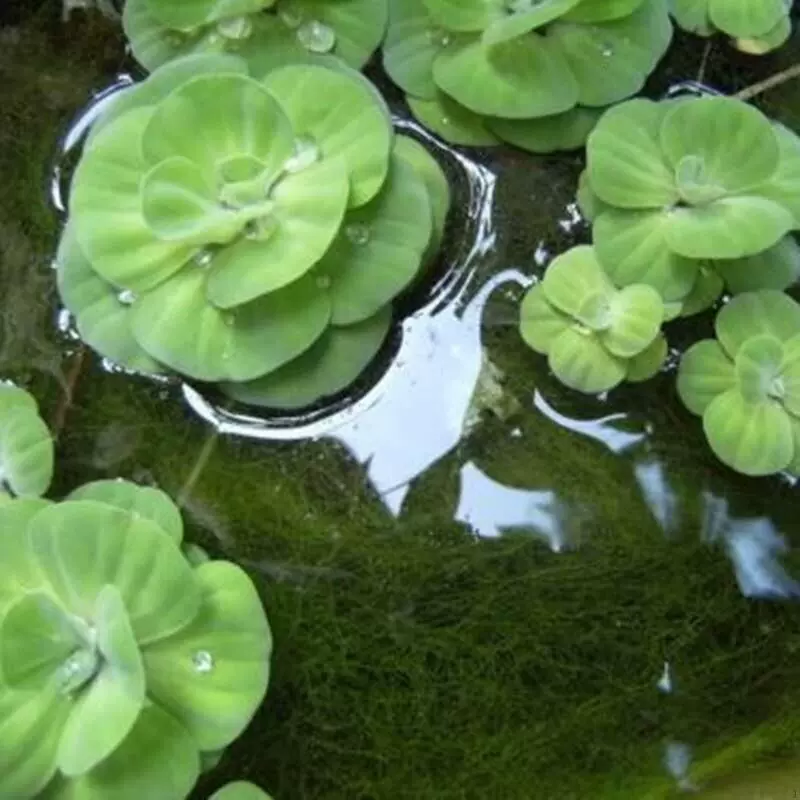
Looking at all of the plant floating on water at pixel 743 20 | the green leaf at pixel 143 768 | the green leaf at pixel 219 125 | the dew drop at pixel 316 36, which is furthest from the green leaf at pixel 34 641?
the plant floating on water at pixel 743 20

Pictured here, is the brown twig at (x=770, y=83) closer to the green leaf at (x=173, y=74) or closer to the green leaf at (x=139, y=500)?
the green leaf at (x=173, y=74)

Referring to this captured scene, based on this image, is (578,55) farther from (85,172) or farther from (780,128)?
(85,172)

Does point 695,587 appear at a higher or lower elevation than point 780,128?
lower

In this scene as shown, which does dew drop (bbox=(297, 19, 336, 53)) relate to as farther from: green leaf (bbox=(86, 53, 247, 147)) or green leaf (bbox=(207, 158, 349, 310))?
green leaf (bbox=(207, 158, 349, 310))

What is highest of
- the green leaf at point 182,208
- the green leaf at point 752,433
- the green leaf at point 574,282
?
the green leaf at point 182,208

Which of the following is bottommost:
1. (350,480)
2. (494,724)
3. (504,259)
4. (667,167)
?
(494,724)

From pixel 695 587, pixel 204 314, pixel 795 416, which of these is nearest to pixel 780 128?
pixel 795 416

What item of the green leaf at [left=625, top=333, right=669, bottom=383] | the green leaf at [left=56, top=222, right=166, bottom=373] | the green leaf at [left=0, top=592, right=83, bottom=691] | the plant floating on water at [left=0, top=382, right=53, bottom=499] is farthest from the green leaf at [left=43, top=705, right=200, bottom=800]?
the green leaf at [left=625, top=333, right=669, bottom=383]
